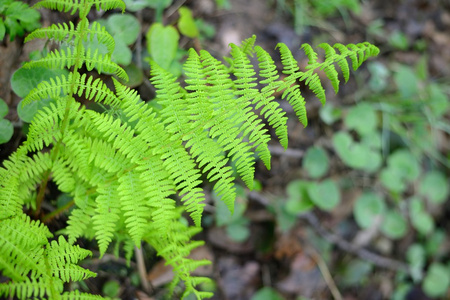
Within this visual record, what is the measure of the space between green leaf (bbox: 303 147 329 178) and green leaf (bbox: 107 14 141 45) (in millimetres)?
1539

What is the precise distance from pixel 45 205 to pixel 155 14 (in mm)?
1365

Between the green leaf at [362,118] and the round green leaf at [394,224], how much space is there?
0.80 meters

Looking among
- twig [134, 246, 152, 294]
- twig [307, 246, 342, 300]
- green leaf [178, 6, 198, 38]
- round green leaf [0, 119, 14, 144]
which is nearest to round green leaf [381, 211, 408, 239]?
twig [307, 246, 342, 300]

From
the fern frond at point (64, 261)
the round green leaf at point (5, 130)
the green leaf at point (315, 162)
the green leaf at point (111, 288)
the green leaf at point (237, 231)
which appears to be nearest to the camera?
the fern frond at point (64, 261)

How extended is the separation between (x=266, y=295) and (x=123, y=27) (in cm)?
201

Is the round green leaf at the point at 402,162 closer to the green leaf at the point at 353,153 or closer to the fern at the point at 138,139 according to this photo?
the green leaf at the point at 353,153

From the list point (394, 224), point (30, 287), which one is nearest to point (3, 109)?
point (30, 287)

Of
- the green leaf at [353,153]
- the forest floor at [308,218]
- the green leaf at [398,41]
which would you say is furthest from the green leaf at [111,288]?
the green leaf at [398,41]

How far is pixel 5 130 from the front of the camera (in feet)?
5.31

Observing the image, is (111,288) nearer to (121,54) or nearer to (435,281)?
(121,54)

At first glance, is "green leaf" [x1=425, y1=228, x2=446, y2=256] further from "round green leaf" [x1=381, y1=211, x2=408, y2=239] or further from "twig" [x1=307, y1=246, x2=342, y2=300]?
"twig" [x1=307, y1=246, x2=342, y2=300]

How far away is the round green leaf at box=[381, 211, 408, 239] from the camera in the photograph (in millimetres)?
3035

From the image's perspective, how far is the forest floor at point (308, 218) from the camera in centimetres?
259

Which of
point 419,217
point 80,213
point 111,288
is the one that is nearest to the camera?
point 80,213
